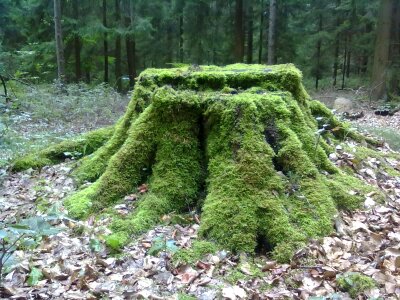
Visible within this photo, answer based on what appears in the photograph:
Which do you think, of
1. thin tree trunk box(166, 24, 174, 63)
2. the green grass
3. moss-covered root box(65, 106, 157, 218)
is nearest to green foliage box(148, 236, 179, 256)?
moss-covered root box(65, 106, 157, 218)

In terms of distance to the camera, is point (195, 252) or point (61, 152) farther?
point (61, 152)

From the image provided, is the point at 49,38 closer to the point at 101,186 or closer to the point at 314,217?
the point at 101,186

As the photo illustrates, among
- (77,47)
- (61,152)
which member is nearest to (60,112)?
(61,152)

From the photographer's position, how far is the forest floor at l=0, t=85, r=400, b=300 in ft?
10.5

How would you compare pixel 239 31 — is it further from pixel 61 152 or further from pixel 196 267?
pixel 196 267

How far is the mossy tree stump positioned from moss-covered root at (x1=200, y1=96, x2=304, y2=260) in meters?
0.01

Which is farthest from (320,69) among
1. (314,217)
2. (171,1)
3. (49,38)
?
(314,217)

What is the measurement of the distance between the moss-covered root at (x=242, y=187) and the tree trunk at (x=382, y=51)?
1431 cm

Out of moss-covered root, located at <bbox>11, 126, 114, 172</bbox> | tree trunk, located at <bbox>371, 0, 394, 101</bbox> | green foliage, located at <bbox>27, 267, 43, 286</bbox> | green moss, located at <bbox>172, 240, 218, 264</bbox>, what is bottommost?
green foliage, located at <bbox>27, 267, 43, 286</bbox>

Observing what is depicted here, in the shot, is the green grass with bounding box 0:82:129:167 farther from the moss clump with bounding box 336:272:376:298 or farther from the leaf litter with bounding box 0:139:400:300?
the moss clump with bounding box 336:272:376:298

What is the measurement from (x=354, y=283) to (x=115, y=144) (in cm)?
373

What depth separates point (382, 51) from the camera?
55.4 ft

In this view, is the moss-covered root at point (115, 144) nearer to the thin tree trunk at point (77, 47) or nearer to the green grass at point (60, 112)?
the green grass at point (60, 112)

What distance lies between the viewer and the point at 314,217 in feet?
13.4
